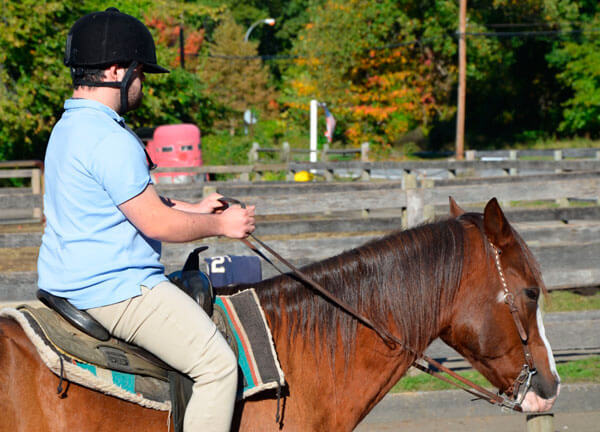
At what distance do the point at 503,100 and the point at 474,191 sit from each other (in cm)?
4500

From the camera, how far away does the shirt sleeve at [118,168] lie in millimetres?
2254

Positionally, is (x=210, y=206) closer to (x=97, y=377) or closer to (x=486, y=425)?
(x=97, y=377)

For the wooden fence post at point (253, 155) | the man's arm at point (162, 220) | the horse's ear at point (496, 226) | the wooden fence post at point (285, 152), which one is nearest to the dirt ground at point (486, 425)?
the horse's ear at point (496, 226)

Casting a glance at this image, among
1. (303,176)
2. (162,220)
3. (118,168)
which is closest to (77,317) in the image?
(162,220)

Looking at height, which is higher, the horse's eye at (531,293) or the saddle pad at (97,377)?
the horse's eye at (531,293)

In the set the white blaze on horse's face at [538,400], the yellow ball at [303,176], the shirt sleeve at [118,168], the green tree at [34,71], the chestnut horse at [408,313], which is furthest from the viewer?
the green tree at [34,71]

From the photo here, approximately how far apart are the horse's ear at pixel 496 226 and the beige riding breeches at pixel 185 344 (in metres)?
1.32

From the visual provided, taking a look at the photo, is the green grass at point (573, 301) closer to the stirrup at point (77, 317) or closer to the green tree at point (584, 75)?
the stirrup at point (77, 317)

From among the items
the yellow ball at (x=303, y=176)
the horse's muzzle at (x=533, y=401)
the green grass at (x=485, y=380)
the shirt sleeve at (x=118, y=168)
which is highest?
the shirt sleeve at (x=118, y=168)

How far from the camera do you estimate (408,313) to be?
294 cm

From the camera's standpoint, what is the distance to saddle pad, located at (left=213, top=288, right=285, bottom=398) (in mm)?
2562

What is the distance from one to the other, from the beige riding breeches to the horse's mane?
0.50 m

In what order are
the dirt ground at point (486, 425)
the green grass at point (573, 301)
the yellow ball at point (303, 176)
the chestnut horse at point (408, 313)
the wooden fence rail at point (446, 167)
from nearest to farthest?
the chestnut horse at point (408, 313) → the dirt ground at point (486, 425) → the green grass at point (573, 301) → the wooden fence rail at point (446, 167) → the yellow ball at point (303, 176)

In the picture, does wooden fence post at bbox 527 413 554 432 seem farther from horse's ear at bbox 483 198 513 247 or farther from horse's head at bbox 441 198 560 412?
horse's ear at bbox 483 198 513 247
